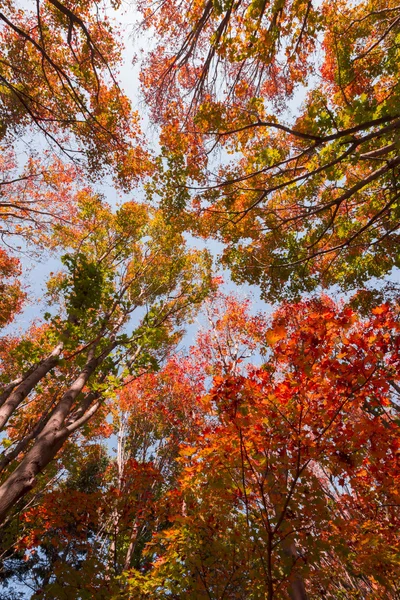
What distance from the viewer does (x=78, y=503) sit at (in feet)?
19.1

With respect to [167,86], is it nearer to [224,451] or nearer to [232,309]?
[224,451]

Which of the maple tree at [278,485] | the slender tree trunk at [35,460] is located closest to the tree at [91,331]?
the slender tree trunk at [35,460]

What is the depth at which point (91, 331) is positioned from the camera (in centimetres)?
554

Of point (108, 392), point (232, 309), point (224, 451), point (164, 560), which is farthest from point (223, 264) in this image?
point (164, 560)

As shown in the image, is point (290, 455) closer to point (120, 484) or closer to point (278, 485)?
point (278, 485)

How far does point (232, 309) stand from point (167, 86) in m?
8.52

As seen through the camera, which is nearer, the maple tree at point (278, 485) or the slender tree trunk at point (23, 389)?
the maple tree at point (278, 485)

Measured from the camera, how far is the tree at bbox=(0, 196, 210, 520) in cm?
420

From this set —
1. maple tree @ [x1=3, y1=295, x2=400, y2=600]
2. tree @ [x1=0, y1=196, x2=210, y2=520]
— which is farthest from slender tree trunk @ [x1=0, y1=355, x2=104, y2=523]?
maple tree @ [x1=3, y1=295, x2=400, y2=600]

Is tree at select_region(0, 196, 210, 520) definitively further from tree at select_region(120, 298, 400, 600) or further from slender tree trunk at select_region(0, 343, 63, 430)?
tree at select_region(120, 298, 400, 600)

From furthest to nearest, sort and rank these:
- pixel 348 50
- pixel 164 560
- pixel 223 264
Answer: pixel 223 264, pixel 348 50, pixel 164 560

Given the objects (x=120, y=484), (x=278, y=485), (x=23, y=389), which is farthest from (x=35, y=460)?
(x=120, y=484)

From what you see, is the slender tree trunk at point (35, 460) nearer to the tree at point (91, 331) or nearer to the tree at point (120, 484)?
the tree at point (91, 331)

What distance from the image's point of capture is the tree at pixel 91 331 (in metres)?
4.20
